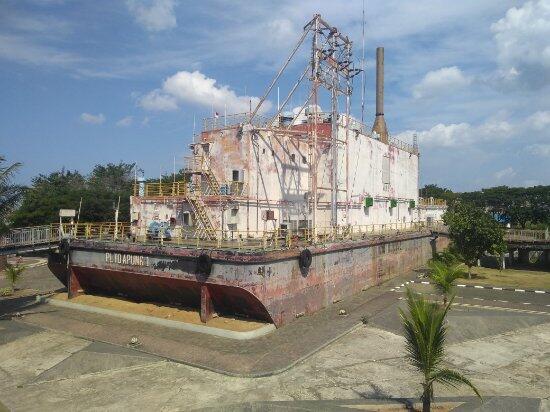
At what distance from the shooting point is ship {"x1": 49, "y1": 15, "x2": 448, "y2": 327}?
2045 cm

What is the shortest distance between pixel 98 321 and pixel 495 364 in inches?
715

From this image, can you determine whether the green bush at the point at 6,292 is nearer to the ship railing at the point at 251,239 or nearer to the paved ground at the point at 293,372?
the ship railing at the point at 251,239

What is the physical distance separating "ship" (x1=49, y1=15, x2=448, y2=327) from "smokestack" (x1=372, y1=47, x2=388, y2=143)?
13956 mm

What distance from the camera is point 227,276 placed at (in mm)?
19672

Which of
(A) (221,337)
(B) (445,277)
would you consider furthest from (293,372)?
(B) (445,277)

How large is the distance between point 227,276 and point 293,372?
19.0 ft

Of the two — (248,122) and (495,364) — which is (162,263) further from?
(495,364)

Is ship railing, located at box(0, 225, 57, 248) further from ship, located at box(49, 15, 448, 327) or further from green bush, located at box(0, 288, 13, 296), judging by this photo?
green bush, located at box(0, 288, 13, 296)

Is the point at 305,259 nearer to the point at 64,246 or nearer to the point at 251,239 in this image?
the point at 251,239

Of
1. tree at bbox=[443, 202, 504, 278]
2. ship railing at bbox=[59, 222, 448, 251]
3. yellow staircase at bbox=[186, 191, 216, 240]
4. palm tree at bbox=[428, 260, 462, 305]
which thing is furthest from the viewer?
tree at bbox=[443, 202, 504, 278]

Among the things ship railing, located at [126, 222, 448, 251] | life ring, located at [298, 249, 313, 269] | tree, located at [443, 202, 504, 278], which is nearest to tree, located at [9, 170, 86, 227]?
ship railing, located at [126, 222, 448, 251]

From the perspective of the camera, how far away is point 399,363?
16297 millimetres

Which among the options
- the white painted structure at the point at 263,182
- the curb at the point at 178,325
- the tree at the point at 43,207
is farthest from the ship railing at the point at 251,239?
the tree at the point at 43,207

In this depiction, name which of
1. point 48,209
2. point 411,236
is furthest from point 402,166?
point 48,209
